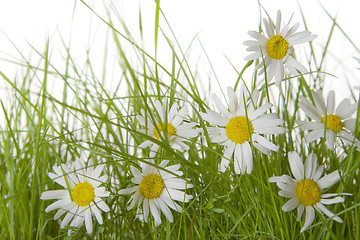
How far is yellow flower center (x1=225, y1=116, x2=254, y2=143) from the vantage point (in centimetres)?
40

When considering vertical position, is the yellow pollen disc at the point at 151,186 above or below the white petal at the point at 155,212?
above

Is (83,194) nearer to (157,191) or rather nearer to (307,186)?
(157,191)

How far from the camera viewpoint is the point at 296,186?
1.37ft

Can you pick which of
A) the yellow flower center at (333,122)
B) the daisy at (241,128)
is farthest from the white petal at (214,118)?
the yellow flower center at (333,122)

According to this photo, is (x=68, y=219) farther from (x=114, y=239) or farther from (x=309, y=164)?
(x=309, y=164)

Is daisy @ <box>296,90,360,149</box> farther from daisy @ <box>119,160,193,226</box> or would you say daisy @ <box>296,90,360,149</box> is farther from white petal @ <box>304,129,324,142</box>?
daisy @ <box>119,160,193,226</box>

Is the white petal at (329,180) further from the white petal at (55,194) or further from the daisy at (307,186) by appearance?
the white petal at (55,194)

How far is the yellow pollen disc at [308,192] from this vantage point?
16.3 inches

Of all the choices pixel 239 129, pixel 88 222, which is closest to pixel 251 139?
pixel 239 129

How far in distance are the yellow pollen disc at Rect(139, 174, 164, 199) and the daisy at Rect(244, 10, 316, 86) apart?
140 millimetres

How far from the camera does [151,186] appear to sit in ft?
1.44

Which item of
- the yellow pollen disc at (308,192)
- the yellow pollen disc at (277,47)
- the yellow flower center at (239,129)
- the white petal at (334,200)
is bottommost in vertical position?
the white petal at (334,200)

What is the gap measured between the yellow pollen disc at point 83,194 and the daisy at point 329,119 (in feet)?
0.70

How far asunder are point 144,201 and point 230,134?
0.11 meters
